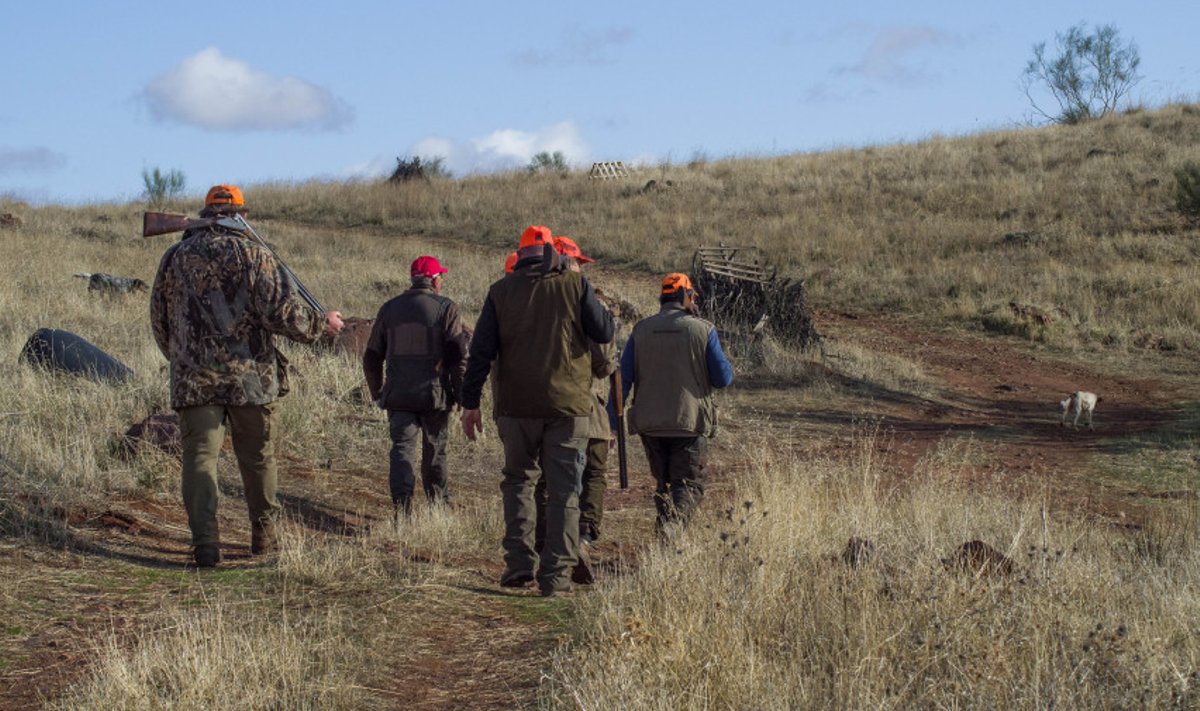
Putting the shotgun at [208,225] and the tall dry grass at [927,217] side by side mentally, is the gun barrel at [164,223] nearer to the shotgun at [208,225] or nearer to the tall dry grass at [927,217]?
the shotgun at [208,225]

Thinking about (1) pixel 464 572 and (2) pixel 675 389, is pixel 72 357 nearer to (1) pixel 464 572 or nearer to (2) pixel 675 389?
(1) pixel 464 572

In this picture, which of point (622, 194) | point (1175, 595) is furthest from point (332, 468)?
point (622, 194)

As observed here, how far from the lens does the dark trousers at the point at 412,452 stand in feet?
26.7

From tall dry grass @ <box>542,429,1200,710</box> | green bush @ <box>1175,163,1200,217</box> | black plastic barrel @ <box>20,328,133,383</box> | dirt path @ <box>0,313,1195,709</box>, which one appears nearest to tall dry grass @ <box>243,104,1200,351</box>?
green bush @ <box>1175,163,1200,217</box>

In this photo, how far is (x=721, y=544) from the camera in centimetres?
581

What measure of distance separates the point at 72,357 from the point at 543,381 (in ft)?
19.8

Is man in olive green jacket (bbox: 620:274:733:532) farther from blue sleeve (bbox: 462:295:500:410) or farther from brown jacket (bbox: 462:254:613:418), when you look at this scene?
blue sleeve (bbox: 462:295:500:410)

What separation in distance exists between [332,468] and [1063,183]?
2456 cm

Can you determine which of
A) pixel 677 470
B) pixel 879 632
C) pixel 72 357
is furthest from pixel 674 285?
pixel 72 357

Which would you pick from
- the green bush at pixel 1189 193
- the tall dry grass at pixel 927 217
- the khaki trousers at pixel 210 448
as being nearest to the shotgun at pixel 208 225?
the khaki trousers at pixel 210 448

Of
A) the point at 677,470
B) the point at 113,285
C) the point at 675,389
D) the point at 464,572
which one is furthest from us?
the point at 113,285

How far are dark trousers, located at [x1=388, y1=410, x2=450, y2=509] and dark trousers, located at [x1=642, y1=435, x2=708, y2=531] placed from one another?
4.55 feet

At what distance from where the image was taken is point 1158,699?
406 centimetres

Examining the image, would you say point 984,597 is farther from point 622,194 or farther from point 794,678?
point 622,194
